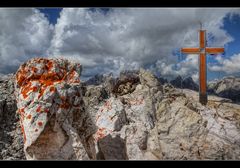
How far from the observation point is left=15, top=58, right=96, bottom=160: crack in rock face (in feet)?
16.5

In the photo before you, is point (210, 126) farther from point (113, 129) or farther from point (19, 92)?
point (19, 92)

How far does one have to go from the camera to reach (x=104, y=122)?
29.7ft

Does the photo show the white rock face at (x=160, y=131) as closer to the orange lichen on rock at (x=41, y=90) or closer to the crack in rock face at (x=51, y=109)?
the crack in rock face at (x=51, y=109)

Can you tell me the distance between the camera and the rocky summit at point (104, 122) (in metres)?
5.19

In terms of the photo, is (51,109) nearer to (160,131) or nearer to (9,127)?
(9,127)

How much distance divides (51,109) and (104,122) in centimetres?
399

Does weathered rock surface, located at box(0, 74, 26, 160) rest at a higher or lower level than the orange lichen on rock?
lower

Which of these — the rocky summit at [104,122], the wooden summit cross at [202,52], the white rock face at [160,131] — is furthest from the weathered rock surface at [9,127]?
the wooden summit cross at [202,52]

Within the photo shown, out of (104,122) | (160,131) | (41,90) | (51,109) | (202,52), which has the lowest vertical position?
(160,131)

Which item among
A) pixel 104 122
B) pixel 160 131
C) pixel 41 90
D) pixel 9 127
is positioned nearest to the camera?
pixel 41 90

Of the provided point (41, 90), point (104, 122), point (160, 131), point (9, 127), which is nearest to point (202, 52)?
point (160, 131)

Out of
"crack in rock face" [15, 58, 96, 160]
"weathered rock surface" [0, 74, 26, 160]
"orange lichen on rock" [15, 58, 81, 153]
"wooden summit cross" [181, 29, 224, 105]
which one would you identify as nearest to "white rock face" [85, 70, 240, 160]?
"weathered rock surface" [0, 74, 26, 160]

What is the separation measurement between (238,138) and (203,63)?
7486 mm

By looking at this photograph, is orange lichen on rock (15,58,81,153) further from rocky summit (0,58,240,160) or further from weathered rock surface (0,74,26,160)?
weathered rock surface (0,74,26,160)
